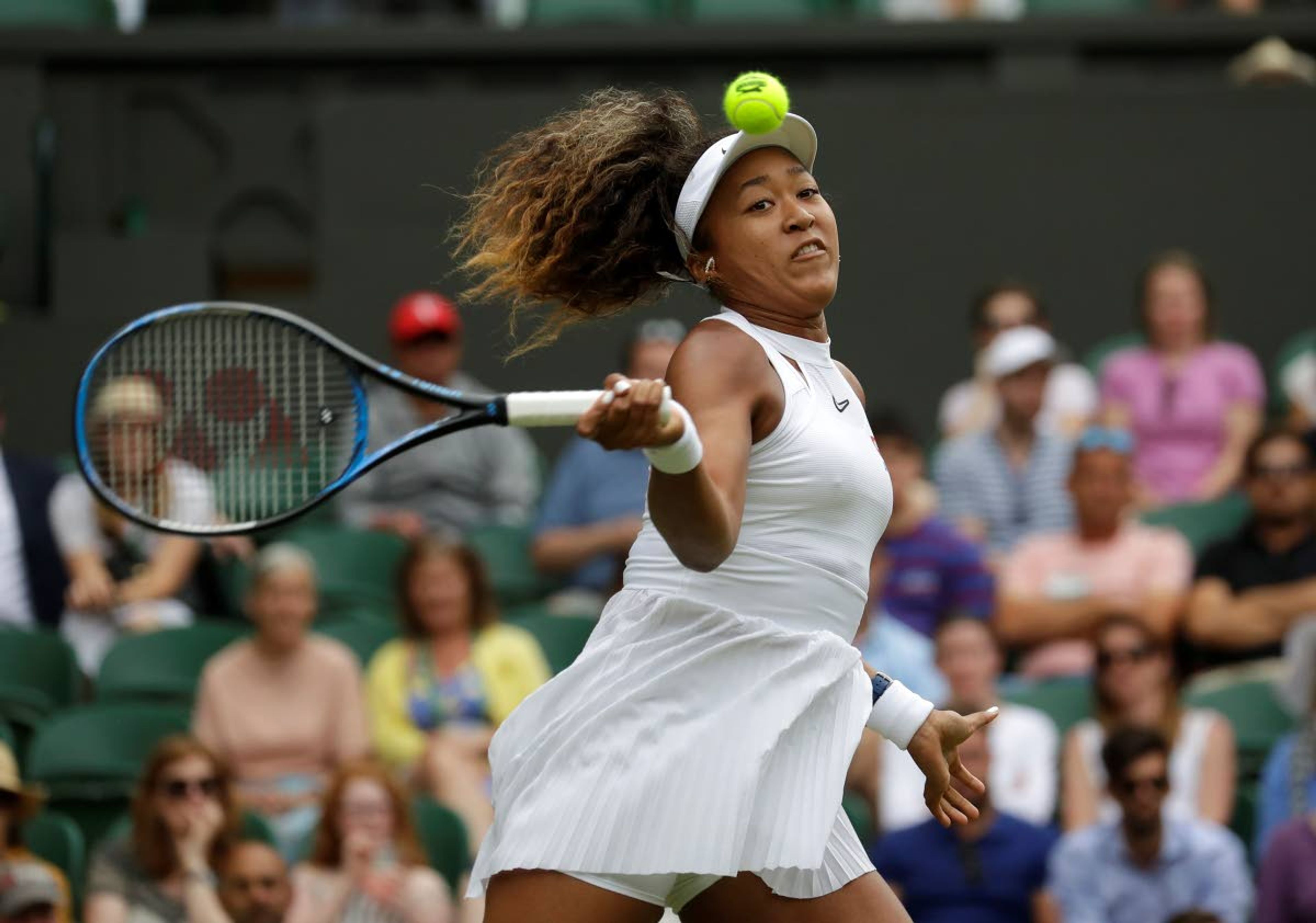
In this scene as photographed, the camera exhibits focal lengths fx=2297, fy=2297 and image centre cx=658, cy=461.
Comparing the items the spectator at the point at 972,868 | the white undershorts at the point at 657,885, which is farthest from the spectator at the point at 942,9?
the white undershorts at the point at 657,885

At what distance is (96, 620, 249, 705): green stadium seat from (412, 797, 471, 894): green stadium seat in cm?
107

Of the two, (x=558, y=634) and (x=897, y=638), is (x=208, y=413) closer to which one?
(x=558, y=634)

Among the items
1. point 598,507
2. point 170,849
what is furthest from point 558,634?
point 170,849

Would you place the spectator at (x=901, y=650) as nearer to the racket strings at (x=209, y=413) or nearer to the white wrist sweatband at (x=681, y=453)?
the racket strings at (x=209, y=413)

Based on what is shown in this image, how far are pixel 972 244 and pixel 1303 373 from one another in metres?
1.50

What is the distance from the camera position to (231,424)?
3.77 meters

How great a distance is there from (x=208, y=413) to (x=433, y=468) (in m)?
3.78

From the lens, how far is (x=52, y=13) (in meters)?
9.38

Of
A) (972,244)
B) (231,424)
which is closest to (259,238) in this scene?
(972,244)

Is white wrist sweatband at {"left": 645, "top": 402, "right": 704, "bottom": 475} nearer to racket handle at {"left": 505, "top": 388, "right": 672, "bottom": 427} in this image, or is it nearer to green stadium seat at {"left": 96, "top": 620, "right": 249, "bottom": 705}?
racket handle at {"left": 505, "top": 388, "right": 672, "bottom": 427}

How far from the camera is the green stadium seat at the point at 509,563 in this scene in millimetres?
7410

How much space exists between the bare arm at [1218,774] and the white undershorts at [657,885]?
10.1 feet

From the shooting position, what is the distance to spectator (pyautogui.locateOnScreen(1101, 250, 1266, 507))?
777 centimetres

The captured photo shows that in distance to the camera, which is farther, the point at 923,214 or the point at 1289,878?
the point at 923,214
